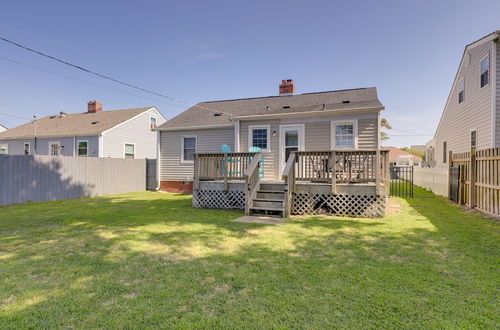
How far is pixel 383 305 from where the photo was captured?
7.63 feet

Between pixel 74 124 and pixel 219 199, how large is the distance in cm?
1792

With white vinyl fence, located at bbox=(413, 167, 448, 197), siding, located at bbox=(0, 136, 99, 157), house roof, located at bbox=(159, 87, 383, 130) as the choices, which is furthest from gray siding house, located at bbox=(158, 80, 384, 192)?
siding, located at bbox=(0, 136, 99, 157)

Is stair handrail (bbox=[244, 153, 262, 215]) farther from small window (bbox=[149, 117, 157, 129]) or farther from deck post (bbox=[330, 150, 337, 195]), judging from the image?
small window (bbox=[149, 117, 157, 129])

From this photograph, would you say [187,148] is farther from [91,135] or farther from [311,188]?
[91,135]

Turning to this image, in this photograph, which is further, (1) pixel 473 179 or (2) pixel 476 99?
(2) pixel 476 99

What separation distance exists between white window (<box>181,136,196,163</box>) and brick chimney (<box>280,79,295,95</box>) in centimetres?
581

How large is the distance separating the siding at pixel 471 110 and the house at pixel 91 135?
16901mm

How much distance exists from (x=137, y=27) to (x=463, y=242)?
1628 centimetres

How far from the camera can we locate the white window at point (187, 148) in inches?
525

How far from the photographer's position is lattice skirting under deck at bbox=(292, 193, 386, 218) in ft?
22.1

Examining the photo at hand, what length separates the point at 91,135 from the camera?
17516mm

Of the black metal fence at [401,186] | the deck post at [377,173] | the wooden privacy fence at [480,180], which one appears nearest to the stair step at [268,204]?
the deck post at [377,173]

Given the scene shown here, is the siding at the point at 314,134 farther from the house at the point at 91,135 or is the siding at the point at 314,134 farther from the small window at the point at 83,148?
the small window at the point at 83,148

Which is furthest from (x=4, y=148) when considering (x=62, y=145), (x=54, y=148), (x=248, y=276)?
(x=248, y=276)
